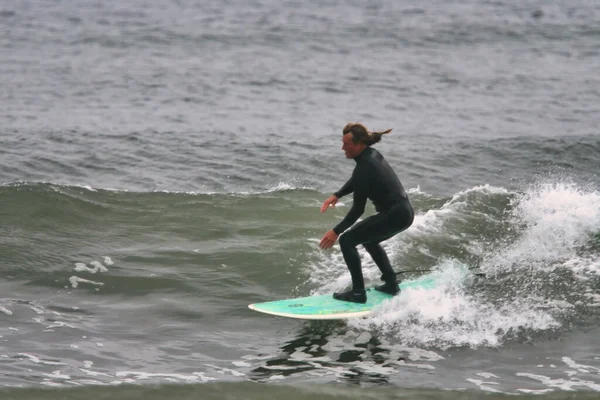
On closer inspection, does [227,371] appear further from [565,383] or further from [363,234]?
[565,383]

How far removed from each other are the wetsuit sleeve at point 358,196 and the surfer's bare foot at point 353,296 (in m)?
0.82

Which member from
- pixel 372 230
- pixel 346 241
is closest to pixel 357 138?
pixel 372 230

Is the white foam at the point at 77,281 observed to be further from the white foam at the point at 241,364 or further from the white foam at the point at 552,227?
the white foam at the point at 552,227

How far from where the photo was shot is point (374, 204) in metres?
8.95

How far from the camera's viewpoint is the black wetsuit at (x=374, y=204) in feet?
28.5

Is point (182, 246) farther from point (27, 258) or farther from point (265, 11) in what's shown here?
point (265, 11)

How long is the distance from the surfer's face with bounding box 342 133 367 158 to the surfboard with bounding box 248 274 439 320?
5.67 ft

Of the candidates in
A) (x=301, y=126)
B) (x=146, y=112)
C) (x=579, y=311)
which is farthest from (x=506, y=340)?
(x=146, y=112)

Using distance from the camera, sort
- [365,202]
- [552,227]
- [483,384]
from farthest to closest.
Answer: [552,227] < [365,202] < [483,384]

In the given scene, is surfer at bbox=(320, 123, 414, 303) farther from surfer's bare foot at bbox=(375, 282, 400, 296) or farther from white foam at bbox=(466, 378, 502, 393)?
white foam at bbox=(466, 378, 502, 393)

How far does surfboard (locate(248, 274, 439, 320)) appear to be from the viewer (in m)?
8.98

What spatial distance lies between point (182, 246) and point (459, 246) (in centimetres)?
402

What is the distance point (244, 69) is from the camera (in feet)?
79.4

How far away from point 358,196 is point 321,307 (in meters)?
1.36
